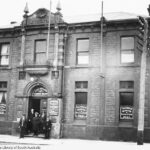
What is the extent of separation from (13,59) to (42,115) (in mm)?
5140

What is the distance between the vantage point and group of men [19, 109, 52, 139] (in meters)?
21.3

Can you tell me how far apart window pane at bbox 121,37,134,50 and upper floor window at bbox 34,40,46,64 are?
5.65m

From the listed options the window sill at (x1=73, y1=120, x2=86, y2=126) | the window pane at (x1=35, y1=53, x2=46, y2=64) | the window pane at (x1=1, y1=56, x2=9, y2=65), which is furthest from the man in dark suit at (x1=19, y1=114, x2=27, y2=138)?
the window pane at (x1=1, y1=56, x2=9, y2=65)

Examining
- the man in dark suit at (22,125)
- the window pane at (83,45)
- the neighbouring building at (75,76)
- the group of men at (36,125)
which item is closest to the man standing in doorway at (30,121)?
the group of men at (36,125)

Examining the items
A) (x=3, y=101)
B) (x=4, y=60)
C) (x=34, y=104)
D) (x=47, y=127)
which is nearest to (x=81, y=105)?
(x=47, y=127)

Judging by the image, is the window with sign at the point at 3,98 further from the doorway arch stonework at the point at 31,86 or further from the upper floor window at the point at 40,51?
the upper floor window at the point at 40,51

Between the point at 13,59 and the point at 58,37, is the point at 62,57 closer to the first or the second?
the point at 58,37

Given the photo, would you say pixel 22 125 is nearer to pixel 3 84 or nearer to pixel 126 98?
pixel 3 84

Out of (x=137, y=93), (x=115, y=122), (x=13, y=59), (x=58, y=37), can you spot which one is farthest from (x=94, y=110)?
(x=13, y=59)

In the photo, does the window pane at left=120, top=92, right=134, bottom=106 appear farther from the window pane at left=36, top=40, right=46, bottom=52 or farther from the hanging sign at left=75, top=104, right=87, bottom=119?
the window pane at left=36, top=40, right=46, bottom=52

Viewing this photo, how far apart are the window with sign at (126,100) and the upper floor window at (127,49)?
1.55 m

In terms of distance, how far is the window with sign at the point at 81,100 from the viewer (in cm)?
2195

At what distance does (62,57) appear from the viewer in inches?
884

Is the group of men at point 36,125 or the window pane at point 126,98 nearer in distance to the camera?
the window pane at point 126,98
